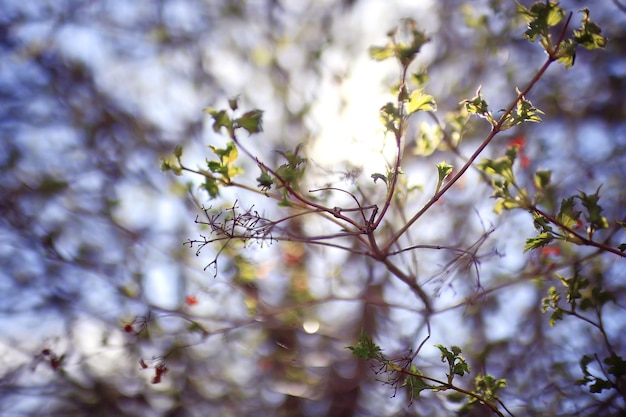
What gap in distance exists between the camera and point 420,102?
1.30 m

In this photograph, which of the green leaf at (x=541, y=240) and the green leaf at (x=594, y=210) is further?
the green leaf at (x=541, y=240)

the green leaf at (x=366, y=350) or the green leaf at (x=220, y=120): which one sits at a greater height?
the green leaf at (x=220, y=120)

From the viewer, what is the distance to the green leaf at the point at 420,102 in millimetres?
1297

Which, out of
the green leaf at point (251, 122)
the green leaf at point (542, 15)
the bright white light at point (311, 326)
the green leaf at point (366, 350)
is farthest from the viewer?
the bright white light at point (311, 326)

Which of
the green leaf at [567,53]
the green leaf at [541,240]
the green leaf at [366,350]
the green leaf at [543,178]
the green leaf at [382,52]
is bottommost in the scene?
the green leaf at [366,350]

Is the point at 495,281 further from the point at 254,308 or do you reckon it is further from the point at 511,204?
the point at 511,204

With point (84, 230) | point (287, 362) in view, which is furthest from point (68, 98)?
point (287, 362)

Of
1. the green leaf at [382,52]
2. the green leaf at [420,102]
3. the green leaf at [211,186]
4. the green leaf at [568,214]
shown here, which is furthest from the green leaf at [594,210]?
the green leaf at [211,186]

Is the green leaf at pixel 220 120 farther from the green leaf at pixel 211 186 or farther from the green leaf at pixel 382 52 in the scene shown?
the green leaf at pixel 382 52

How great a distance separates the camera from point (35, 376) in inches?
126

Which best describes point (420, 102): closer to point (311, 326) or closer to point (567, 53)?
point (567, 53)

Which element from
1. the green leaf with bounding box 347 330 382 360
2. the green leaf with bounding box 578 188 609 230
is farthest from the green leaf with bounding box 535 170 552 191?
the green leaf with bounding box 347 330 382 360

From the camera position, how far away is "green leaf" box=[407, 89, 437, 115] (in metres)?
1.30

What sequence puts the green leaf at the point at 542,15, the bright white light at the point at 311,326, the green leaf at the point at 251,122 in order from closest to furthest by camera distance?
the green leaf at the point at 542,15, the green leaf at the point at 251,122, the bright white light at the point at 311,326
